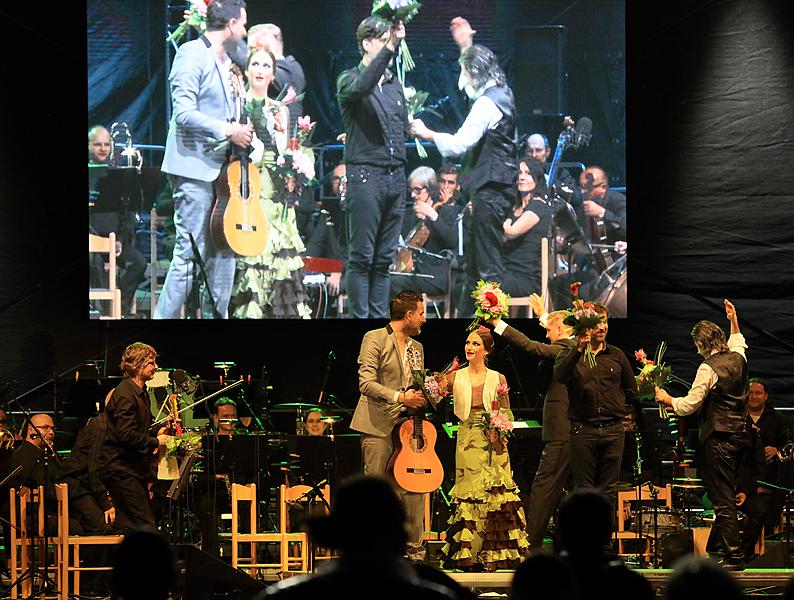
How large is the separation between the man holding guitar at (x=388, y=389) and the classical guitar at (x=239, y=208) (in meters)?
4.20

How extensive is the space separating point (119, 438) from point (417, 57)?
224 inches

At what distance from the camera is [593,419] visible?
760 cm

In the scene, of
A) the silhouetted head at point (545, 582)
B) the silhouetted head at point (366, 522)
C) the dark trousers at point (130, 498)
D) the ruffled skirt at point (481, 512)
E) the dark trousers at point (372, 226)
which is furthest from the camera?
the dark trousers at point (372, 226)

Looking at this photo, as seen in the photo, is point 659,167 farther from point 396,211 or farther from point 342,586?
point 342,586

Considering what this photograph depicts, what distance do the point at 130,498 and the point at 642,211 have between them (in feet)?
21.1

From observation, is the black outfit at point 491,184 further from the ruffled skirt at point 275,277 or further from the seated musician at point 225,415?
the seated musician at point 225,415

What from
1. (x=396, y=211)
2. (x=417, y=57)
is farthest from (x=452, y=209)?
(x=417, y=57)

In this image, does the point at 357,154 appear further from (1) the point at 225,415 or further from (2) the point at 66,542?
(2) the point at 66,542

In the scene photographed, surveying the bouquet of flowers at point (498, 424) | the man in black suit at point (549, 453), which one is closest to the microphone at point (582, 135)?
the man in black suit at point (549, 453)

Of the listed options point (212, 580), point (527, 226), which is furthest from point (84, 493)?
point (527, 226)

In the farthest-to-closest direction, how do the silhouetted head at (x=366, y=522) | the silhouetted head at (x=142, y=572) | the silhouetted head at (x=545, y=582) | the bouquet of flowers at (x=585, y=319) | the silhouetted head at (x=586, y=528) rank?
the bouquet of flowers at (x=585, y=319) < the silhouetted head at (x=586, y=528) < the silhouetted head at (x=142, y=572) < the silhouetted head at (x=545, y=582) < the silhouetted head at (x=366, y=522)

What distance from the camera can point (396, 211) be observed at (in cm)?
1173

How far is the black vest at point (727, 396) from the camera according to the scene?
7.83m

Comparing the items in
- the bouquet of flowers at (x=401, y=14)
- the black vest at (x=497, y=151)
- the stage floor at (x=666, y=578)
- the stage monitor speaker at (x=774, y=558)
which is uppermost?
the bouquet of flowers at (x=401, y=14)
